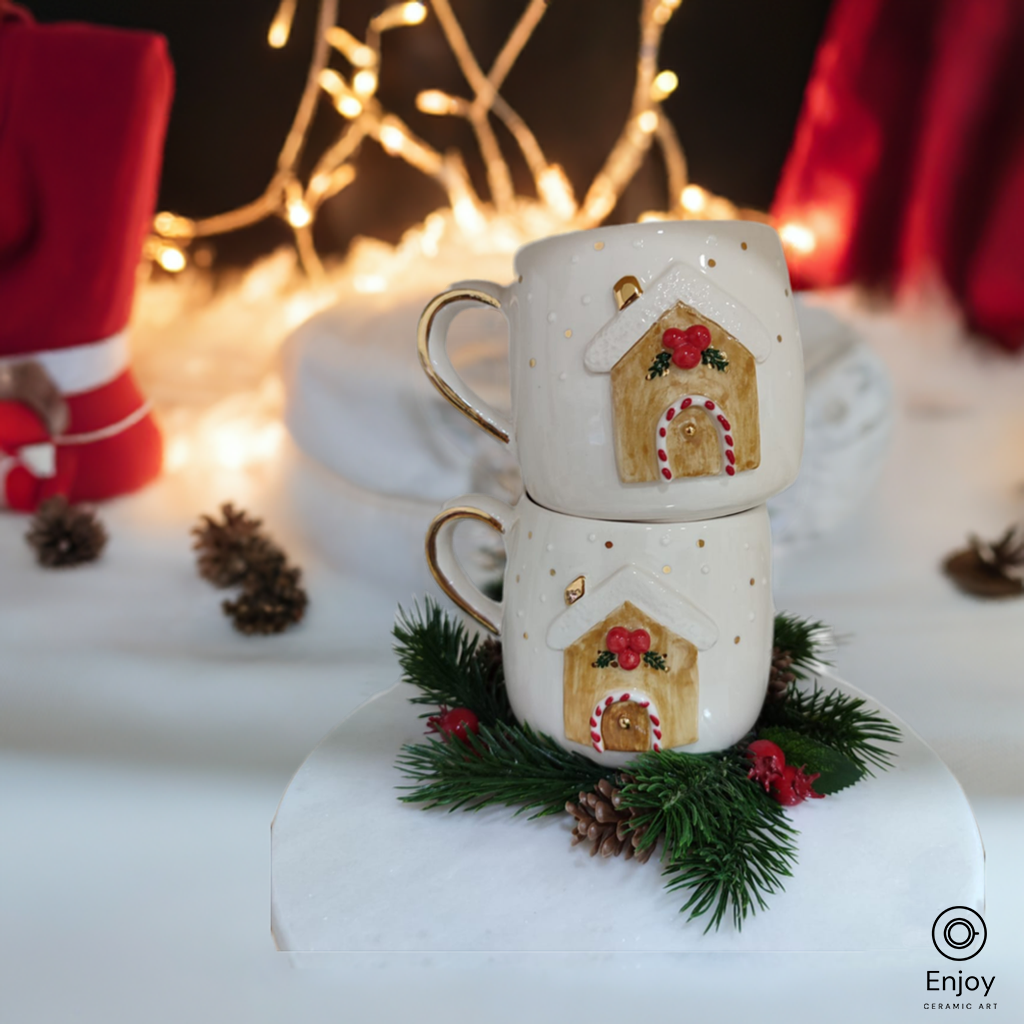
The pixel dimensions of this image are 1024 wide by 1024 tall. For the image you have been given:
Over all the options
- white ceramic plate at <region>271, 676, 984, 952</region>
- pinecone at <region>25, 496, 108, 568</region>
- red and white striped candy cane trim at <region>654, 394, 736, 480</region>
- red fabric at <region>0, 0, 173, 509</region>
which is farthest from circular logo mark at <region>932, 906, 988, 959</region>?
red fabric at <region>0, 0, 173, 509</region>

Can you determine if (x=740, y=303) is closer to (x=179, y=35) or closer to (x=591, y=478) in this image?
(x=591, y=478)

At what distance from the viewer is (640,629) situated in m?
0.49

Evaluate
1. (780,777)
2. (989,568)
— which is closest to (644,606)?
(780,777)

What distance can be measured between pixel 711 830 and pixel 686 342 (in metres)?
0.22

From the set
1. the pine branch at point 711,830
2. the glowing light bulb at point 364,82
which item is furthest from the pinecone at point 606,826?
the glowing light bulb at point 364,82

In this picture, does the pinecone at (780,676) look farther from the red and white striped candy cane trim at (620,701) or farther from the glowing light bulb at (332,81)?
the glowing light bulb at (332,81)

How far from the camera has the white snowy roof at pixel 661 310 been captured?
0.45 meters

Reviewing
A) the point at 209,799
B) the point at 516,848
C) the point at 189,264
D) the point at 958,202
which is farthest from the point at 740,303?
the point at 189,264

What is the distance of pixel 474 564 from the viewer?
Result: 2.80ft

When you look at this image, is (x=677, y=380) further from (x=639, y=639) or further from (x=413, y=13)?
(x=413, y=13)

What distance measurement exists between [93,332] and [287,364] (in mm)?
253

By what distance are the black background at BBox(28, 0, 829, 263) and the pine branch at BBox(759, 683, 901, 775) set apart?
2.87 feet

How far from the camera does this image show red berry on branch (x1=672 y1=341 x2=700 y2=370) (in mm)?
448

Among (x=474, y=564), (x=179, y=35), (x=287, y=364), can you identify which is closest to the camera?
(x=474, y=564)
